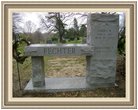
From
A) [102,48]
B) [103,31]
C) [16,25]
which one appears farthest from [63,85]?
[16,25]

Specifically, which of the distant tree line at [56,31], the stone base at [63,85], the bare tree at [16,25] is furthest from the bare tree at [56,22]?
the stone base at [63,85]

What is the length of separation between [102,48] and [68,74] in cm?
130

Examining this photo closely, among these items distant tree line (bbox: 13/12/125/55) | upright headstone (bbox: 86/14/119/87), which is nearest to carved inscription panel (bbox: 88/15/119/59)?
upright headstone (bbox: 86/14/119/87)

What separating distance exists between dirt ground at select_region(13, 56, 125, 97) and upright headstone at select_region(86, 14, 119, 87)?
0.22m

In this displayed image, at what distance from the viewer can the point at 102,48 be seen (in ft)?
15.8

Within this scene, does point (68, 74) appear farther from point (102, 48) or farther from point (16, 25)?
point (16, 25)

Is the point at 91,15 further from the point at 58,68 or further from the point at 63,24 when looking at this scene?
Result: the point at 58,68

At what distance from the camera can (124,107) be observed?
3934 millimetres

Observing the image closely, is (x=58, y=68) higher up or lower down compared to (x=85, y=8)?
lower down

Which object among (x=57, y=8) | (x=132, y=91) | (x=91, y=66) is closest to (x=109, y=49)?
(x=91, y=66)

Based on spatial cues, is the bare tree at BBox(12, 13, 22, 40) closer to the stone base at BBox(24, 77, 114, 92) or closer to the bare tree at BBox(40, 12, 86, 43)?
the bare tree at BBox(40, 12, 86, 43)

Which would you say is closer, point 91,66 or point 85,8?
point 85,8

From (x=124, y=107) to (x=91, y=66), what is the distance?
3.88 ft

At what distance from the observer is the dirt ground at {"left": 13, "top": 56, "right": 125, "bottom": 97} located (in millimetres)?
4695
